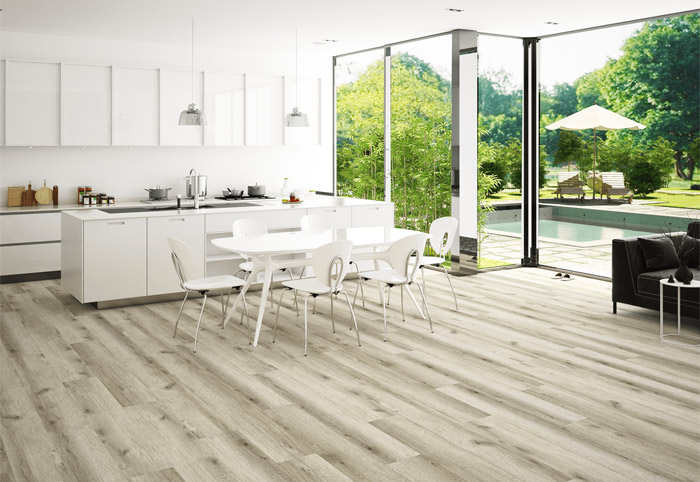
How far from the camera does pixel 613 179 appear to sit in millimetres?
8102

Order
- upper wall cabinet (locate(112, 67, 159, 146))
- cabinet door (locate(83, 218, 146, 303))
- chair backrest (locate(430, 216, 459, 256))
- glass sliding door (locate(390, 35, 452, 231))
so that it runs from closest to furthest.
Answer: cabinet door (locate(83, 218, 146, 303)) → chair backrest (locate(430, 216, 459, 256)) → upper wall cabinet (locate(112, 67, 159, 146)) → glass sliding door (locate(390, 35, 452, 231))

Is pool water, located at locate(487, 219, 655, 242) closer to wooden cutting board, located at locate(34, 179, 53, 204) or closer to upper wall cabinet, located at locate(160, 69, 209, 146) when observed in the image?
upper wall cabinet, located at locate(160, 69, 209, 146)

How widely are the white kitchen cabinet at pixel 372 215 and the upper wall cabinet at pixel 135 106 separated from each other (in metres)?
2.85

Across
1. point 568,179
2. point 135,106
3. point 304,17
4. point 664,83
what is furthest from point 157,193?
point 664,83

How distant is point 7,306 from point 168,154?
327cm

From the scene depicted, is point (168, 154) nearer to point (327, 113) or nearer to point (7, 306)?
point (327, 113)

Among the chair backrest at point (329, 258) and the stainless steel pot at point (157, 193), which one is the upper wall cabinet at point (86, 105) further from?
the chair backrest at point (329, 258)

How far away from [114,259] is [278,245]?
6.37 feet

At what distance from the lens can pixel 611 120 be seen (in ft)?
26.4

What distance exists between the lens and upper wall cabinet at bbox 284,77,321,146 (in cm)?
1023

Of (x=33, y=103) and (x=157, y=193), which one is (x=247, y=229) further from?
(x=33, y=103)

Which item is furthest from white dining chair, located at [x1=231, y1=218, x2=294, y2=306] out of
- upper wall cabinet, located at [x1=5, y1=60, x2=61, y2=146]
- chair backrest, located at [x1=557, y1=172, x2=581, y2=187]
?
chair backrest, located at [x1=557, y1=172, x2=581, y2=187]

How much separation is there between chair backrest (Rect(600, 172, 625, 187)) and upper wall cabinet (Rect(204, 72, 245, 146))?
4.68 metres

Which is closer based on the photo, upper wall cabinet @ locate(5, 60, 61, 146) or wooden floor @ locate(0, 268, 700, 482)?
wooden floor @ locate(0, 268, 700, 482)
